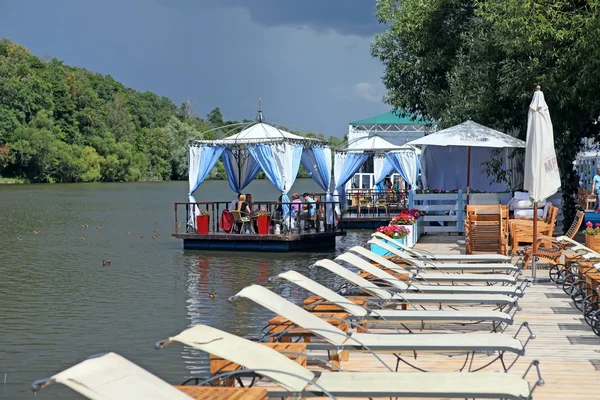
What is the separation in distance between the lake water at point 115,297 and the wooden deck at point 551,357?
2640 millimetres

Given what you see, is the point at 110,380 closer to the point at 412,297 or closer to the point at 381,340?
the point at 381,340

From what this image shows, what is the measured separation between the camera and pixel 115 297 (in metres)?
14.8

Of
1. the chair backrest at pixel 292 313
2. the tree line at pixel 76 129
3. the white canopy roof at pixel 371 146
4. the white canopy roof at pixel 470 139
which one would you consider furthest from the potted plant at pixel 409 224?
the tree line at pixel 76 129

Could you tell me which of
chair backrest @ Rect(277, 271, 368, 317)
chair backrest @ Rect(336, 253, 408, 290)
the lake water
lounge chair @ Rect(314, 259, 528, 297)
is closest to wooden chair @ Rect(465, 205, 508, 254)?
A: the lake water

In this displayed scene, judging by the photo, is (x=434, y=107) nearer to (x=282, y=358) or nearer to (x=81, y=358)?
(x=81, y=358)

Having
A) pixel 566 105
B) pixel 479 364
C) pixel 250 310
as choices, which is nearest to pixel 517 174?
pixel 566 105

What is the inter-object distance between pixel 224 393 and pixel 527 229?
34.4ft

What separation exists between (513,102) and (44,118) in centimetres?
8366

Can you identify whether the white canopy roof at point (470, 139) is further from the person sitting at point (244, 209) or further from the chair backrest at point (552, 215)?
the person sitting at point (244, 209)

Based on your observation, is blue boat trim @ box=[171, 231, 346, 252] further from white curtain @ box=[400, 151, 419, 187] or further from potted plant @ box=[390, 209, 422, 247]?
white curtain @ box=[400, 151, 419, 187]

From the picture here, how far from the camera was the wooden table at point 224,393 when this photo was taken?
4.68m

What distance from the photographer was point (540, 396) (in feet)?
19.1

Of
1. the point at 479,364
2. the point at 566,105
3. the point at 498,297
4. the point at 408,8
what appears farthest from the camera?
the point at 408,8

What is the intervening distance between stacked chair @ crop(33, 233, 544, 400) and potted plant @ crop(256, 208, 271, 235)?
11386 mm
